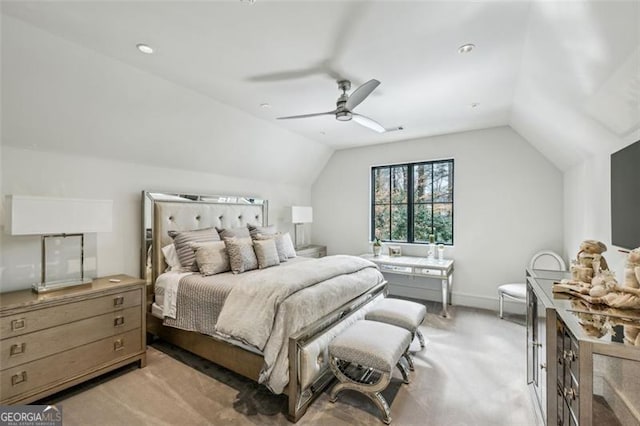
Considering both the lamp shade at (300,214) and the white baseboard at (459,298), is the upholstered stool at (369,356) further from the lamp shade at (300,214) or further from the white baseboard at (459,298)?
the lamp shade at (300,214)

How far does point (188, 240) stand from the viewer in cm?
332

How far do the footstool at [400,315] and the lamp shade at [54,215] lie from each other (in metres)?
2.63

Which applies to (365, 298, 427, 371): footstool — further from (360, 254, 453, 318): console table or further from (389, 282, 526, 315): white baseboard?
(389, 282, 526, 315): white baseboard

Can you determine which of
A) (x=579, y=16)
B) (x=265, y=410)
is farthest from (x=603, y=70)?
(x=265, y=410)

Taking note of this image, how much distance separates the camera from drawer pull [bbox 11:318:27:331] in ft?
Answer: 6.59

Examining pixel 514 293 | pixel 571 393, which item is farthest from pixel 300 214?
pixel 571 393

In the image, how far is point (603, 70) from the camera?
63.0 inches

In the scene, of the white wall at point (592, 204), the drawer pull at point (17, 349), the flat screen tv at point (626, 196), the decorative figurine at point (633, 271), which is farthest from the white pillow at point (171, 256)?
the white wall at point (592, 204)

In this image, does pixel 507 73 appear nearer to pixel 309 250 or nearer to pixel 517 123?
pixel 517 123

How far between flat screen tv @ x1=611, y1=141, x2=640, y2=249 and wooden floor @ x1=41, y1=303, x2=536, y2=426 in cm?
141

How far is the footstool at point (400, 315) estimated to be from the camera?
2.64 m

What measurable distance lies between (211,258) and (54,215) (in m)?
1.32

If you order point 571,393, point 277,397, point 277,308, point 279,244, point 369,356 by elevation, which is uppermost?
point 279,244

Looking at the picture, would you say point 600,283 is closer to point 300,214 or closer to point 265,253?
point 265,253
